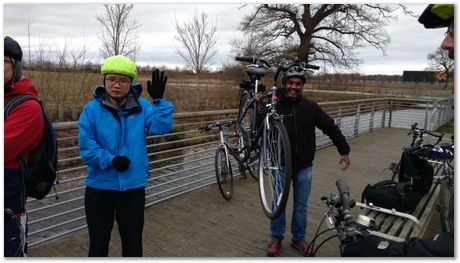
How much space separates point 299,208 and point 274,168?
1.69 ft

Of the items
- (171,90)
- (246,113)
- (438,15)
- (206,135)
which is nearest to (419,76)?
(171,90)

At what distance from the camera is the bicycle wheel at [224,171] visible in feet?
16.3

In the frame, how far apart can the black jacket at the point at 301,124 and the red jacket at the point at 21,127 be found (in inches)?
82.7

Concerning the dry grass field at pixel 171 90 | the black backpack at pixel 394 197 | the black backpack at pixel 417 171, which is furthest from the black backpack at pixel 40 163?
the dry grass field at pixel 171 90

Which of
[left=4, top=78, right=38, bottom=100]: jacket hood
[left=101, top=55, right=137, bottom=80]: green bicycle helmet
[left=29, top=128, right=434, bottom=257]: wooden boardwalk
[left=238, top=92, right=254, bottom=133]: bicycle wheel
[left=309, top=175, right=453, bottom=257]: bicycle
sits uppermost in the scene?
[left=101, top=55, right=137, bottom=80]: green bicycle helmet

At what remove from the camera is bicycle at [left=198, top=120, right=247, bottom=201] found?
4969 millimetres

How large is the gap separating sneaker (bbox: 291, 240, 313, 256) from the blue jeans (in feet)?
0.15

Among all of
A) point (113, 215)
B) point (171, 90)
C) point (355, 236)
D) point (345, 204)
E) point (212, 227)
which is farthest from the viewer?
point (171, 90)

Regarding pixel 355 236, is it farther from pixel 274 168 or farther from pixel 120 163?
pixel 120 163

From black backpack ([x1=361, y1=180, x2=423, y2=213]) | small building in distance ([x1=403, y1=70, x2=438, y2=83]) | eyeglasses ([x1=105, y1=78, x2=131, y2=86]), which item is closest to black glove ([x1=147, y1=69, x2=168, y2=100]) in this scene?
eyeglasses ([x1=105, y1=78, x2=131, y2=86])

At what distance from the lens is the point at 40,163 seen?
83.0 inches

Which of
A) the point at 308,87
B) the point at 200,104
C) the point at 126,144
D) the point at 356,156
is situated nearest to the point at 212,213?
the point at 126,144

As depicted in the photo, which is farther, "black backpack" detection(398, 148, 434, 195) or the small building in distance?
the small building in distance

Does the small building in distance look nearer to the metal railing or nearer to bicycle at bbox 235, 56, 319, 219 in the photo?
the metal railing
